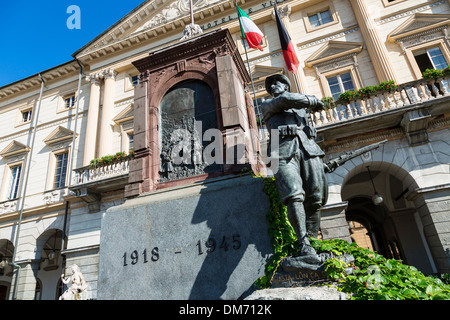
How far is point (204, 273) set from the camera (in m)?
3.44

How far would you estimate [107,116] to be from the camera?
17828 mm

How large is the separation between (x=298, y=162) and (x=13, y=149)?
22418 mm

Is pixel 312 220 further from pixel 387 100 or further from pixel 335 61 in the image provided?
pixel 335 61

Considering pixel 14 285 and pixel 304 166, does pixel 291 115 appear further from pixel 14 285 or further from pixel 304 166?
pixel 14 285

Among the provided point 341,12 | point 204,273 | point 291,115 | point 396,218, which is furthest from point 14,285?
point 341,12

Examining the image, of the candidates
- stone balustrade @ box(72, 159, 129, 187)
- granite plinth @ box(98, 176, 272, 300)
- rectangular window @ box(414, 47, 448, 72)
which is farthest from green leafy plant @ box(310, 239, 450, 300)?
rectangular window @ box(414, 47, 448, 72)

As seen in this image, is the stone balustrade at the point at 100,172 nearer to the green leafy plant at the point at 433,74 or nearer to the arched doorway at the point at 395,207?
the arched doorway at the point at 395,207

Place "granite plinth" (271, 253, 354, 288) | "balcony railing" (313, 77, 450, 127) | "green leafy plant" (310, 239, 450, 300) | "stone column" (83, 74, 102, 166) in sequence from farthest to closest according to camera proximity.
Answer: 1. "stone column" (83, 74, 102, 166)
2. "balcony railing" (313, 77, 450, 127)
3. "granite plinth" (271, 253, 354, 288)
4. "green leafy plant" (310, 239, 450, 300)

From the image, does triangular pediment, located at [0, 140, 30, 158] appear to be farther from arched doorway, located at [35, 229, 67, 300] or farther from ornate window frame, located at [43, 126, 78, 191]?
arched doorway, located at [35, 229, 67, 300]

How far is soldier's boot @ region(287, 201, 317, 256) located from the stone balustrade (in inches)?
491

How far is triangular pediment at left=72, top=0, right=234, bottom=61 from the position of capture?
19031mm

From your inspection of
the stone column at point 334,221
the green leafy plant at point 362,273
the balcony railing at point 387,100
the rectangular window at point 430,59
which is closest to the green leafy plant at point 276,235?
the green leafy plant at point 362,273

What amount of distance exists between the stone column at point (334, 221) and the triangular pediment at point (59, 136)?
1615cm

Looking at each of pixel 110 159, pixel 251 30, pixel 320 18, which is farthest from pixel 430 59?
pixel 110 159
